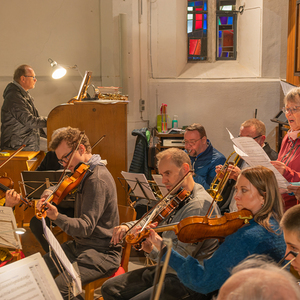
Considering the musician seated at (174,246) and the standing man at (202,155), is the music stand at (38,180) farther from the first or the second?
the standing man at (202,155)

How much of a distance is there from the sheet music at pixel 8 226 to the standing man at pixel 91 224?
9.9 inches

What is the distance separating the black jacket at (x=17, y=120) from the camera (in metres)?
4.29

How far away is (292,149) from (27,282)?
6.86 feet

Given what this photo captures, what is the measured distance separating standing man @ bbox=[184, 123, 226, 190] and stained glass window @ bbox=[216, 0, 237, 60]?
9.08ft

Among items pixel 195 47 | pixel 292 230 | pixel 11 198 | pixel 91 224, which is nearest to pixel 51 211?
pixel 91 224

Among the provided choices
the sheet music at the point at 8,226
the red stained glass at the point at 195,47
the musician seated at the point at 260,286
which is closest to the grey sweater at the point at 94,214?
the sheet music at the point at 8,226

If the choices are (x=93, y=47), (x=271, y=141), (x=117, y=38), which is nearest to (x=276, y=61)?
(x=271, y=141)

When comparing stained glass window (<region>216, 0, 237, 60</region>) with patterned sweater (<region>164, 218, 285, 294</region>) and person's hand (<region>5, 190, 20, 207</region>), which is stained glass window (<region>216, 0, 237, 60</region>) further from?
patterned sweater (<region>164, 218, 285, 294</region>)

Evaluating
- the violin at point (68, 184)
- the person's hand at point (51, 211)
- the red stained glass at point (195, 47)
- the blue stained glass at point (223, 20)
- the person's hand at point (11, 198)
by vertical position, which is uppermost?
the blue stained glass at point (223, 20)

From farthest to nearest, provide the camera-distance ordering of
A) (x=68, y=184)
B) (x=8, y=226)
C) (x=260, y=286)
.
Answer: (x=68, y=184)
(x=8, y=226)
(x=260, y=286)

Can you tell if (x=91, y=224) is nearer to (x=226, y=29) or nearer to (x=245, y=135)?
(x=245, y=135)

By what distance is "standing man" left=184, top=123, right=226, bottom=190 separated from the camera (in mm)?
3613

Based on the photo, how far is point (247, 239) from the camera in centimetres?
167

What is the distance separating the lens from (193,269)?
5.90 feet
